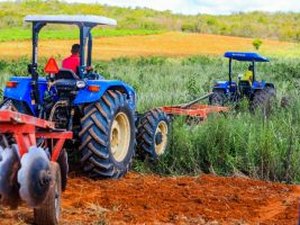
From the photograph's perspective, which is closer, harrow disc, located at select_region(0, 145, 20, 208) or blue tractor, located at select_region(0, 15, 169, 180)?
harrow disc, located at select_region(0, 145, 20, 208)

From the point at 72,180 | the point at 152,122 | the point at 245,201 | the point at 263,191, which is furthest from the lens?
the point at 152,122

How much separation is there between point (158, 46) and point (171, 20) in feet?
104

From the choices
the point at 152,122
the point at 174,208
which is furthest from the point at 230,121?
the point at 174,208

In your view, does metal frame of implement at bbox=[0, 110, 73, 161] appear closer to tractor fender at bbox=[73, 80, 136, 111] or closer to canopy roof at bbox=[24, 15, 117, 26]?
tractor fender at bbox=[73, 80, 136, 111]

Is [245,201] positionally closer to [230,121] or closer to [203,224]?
[203,224]

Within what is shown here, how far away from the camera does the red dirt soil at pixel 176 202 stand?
677 cm

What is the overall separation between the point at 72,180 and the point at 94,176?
270 millimetres

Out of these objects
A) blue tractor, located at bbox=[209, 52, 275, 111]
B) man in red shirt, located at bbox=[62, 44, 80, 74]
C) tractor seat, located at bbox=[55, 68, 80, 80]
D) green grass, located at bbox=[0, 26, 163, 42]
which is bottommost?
green grass, located at bbox=[0, 26, 163, 42]

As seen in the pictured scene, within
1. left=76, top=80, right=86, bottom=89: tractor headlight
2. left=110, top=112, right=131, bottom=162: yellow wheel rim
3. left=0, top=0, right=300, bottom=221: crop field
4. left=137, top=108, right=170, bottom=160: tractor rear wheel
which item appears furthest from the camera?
left=137, top=108, right=170, bottom=160: tractor rear wheel

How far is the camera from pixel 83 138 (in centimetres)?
846

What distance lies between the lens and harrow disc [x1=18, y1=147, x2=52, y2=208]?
208 inches

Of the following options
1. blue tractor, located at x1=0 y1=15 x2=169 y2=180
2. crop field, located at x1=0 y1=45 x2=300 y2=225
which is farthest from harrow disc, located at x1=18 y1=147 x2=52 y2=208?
blue tractor, located at x1=0 y1=15 x2=169 y2=180

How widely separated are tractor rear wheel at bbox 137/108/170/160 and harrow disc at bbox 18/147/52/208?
14.7 feet

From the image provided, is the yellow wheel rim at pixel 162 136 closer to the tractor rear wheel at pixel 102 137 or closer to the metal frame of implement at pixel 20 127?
the tractor rear wheel at pixel 102 137
